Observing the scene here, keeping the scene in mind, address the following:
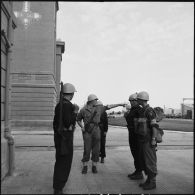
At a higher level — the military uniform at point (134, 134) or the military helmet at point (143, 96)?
the military helmet at point (143, 96)

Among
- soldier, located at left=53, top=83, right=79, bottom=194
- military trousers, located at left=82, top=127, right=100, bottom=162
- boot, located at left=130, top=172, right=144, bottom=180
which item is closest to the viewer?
soldier, located at left=53, top=83, right=79, bottom=194

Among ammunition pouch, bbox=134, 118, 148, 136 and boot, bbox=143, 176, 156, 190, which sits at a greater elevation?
ammunition pouch, bbox=134, 118, 148, 136

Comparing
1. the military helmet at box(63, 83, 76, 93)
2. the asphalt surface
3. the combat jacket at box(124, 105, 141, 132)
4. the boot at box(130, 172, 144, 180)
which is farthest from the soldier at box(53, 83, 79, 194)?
the boot at box(130, 172, 144, 180)

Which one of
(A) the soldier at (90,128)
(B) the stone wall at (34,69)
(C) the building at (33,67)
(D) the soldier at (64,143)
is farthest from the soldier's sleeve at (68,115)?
(B) the stone wall at (34,69)

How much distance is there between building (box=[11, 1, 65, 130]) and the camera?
29516 millimetres

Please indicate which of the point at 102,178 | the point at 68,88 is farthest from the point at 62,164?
the point at 102,178

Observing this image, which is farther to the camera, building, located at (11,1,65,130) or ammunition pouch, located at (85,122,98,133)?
building, located at (11,1,65,130)

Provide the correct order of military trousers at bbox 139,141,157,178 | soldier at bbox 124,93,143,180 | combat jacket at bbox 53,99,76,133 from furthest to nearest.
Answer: soldier at bbox 124,93,143,180 < military trousers at bbox 139,141,157,178 < combat jacket at bbox 53,99,76,133

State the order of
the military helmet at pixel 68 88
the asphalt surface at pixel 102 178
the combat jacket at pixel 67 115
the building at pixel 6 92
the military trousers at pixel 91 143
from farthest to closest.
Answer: the military trousers at pixel 91 143, the building at pixel 6 92, the military helmet at pixel 68 88, the asphalt surface at pixel 102 178, the combat jacket at pixel 67 115

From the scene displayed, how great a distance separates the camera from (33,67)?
29.9m

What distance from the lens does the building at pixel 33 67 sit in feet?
96.8

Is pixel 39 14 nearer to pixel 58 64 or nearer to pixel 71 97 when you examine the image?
pixel 58 64

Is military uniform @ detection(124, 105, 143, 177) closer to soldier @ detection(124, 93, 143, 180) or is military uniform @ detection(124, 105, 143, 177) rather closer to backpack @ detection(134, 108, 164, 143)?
soldier @ detection(124, 93, 143, 180)

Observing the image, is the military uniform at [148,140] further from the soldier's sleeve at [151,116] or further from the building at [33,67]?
the building at [33,67]
